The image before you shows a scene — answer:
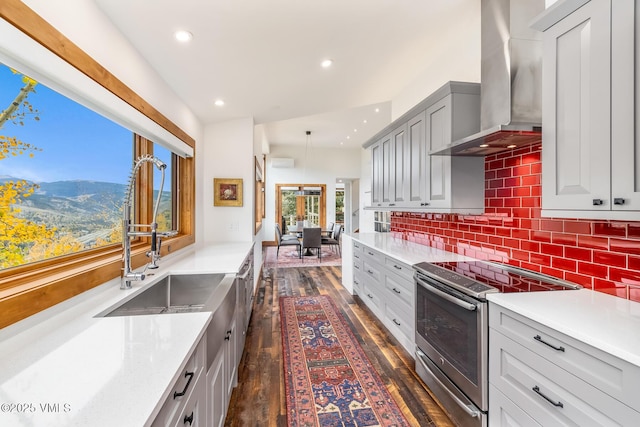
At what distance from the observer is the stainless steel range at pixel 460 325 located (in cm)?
157

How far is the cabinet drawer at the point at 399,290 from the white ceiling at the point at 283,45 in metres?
2.12

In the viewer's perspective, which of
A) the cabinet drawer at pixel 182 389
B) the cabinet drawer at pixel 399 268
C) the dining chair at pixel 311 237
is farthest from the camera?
the dining chair at pixel 311 237

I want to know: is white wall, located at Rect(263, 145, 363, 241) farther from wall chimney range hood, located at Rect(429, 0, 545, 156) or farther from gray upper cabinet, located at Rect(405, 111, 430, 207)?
wall chimney range hood, located at Rect(429, 0, 545, 156)

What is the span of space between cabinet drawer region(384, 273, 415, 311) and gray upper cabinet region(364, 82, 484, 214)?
0.73 metres

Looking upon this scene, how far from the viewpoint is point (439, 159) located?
2.48 m

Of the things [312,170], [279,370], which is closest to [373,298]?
[279,370]

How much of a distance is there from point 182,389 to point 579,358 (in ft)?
4.88

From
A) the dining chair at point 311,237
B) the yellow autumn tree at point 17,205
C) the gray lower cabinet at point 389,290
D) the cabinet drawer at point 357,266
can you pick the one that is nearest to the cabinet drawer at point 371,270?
the gray lower cabinet at point 389,290

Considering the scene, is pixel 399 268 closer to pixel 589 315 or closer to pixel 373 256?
pixel 373 256

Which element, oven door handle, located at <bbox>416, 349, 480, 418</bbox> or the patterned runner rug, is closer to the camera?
oven door handle, located at <bbox>416, 349, 480, 418</bbox>

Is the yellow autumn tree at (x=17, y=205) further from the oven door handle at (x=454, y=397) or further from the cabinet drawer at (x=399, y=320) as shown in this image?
the cabinet drawer at (x=399, y=320)

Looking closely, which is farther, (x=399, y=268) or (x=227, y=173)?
(x=227, y=173)

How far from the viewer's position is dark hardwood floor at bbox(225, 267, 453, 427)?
183cm

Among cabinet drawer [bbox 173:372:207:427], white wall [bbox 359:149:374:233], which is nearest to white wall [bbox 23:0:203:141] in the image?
cabinet drawer [bbox 173:372:207:427]
